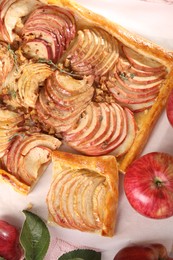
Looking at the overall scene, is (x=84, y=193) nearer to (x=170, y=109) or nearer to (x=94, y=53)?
(x=170, y=109)

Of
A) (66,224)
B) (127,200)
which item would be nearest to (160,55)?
(127,200)

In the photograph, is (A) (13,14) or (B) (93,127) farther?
(A) (13,14)

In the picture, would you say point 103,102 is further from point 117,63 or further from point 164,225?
point 164,225

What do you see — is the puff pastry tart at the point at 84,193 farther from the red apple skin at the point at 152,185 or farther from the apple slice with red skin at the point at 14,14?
the apple slice with red skin at the point at 14,14

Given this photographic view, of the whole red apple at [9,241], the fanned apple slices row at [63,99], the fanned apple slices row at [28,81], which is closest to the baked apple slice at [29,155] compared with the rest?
the fanned apple slices row at [63,99]

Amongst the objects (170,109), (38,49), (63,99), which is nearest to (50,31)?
(38,49)

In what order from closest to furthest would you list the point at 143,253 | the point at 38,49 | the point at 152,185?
the point at 152,185, the point at 143,253, the point at 38,49

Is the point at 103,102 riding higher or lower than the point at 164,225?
higher
